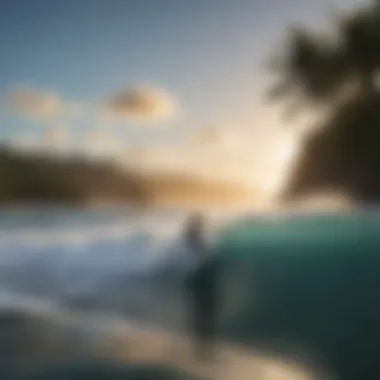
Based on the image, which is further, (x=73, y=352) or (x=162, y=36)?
(x=162, y=36)

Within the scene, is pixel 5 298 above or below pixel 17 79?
below

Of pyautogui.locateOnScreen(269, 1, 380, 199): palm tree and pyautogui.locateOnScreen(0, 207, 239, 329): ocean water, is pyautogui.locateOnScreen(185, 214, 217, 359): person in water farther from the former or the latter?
pyautogui.locateOnScreen(269, 1, 380, 199): palm tree

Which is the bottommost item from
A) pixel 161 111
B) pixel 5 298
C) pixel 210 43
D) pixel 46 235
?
pixel 5 298

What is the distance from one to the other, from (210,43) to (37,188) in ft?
1.57

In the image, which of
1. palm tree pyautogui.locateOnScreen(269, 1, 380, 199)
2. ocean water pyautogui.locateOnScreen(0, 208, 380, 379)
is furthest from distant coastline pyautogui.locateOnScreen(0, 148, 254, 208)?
palm tree pyautogui.locateOnScreen(269, 1, 380, 199)

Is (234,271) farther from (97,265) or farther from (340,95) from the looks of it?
(340,95)

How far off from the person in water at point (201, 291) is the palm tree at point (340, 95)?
0.21 metres

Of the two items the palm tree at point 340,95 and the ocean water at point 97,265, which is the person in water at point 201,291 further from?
the palm tree at point 340,95

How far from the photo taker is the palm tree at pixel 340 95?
4.36ft

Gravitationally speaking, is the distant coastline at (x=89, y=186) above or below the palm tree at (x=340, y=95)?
below

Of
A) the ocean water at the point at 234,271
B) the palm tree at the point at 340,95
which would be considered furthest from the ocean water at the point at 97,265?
the palm tree at the point at 340,95

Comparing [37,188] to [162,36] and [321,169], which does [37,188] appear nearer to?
[162,36]

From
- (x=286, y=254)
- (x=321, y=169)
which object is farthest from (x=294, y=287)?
(x=321, y=169)

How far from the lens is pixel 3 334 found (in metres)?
1.29
